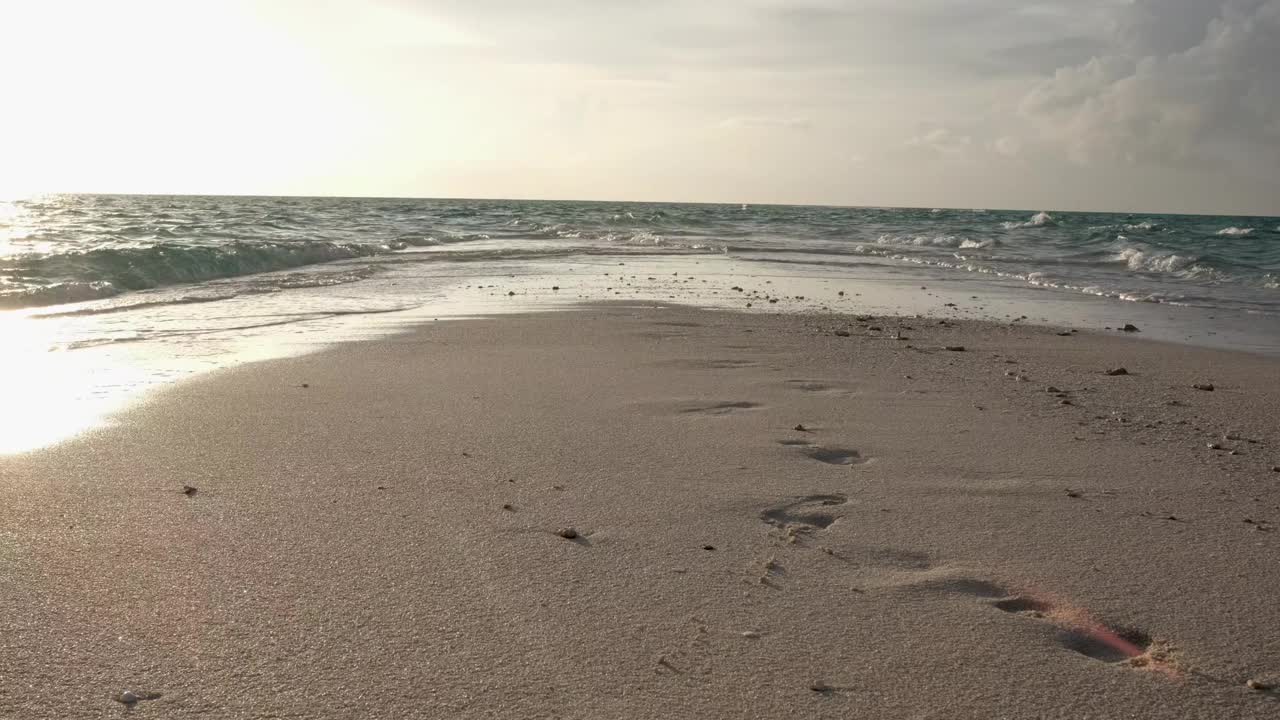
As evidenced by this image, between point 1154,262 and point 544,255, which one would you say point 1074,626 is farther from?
point 1154,262

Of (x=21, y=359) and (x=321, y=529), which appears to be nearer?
(x=321, y=529)

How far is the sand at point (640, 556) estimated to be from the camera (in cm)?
198

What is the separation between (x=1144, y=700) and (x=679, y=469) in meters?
1.86

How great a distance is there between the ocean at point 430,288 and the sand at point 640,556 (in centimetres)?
126

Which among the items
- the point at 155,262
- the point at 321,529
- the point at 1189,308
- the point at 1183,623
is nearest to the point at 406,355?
the point at 321,529

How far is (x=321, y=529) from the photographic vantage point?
9.29ft

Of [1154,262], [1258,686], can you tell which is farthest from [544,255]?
[1258,686]

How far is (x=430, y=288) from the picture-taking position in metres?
11.3

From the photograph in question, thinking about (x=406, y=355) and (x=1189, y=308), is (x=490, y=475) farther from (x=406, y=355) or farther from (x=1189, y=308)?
(x=1189, y=308)

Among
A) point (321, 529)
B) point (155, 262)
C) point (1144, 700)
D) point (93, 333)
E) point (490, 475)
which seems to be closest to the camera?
point (1144, 700)

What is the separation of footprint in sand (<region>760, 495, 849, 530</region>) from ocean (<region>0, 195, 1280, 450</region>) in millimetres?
2937

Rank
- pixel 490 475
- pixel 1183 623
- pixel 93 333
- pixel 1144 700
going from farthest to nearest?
pixel 93 333, pixel 490 475, pixel 1183 623, pixel 1144 700

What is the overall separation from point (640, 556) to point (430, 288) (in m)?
9.12

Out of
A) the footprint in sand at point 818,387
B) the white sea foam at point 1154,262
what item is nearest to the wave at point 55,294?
the footprint in sand at point 818,387
